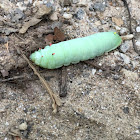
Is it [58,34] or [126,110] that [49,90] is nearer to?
[58,34]

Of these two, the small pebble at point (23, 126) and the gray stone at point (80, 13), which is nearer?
the small pebble at point (23, 126)

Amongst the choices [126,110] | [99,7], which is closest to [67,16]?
[99,7]

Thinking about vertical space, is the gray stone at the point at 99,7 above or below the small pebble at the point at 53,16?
above

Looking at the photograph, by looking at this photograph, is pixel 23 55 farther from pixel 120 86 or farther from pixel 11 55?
pixel 120 86

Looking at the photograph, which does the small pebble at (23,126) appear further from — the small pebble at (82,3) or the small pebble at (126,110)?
the small pebble at (82,3)

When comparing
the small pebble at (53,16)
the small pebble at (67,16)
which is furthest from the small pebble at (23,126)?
the small pebble at (67,16)

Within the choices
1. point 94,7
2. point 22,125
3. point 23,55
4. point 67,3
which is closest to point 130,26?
point 94,7
